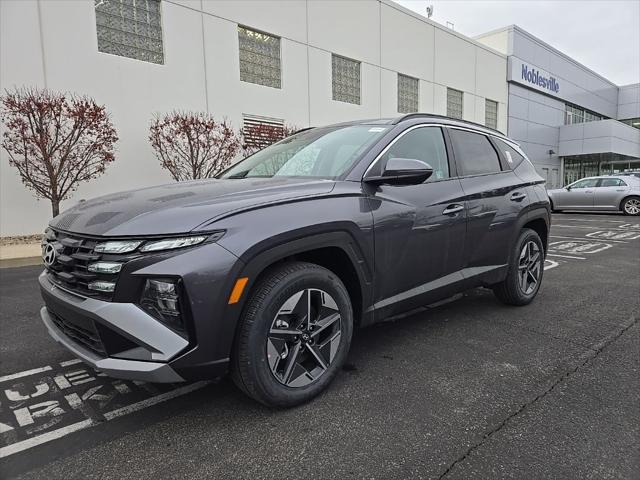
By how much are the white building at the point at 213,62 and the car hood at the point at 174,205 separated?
8.88 meters

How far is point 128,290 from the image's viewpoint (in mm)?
1966

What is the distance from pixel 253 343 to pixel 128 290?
64 cm

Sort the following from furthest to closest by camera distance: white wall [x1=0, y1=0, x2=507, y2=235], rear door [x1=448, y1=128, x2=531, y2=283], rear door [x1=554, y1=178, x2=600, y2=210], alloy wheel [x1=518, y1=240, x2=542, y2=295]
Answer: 1. rear door [x1=554, y1=178, x2=600, y2=210]
2. white wall [x1=0, y1=0, x2=507, y2=235]
3. alloy wheel [x1=518, y1=240, x2=542, y2=295]
4. rear door [x1=448, y1=128, x2=531, y2=283]

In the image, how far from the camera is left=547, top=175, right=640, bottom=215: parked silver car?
15609 millimetres

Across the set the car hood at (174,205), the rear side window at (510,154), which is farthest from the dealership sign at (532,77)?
the car hood at (174,205)

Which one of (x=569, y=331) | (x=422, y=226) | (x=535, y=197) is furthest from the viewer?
(x=535, y=197)

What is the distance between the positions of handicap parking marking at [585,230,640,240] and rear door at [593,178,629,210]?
5789 mm

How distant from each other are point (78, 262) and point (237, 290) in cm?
85

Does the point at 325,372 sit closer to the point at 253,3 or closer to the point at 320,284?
the point at 320,284

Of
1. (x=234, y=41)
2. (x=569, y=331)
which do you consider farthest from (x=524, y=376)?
(x=234, y=41)

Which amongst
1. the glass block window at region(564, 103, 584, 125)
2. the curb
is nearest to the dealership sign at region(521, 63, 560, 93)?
the glass block window at region(564, 103, 584, 125)

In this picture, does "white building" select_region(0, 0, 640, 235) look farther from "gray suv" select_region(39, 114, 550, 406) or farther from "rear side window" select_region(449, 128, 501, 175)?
"rear side window" select_region(449, 128, 501, 175)

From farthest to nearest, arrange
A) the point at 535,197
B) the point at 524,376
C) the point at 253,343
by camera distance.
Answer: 1. the point at 535,197
2. the point at 524,376
3. the point at 253,343

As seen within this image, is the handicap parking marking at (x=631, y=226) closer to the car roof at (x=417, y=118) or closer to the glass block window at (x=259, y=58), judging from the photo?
the car roof at (x=417, y=118)
